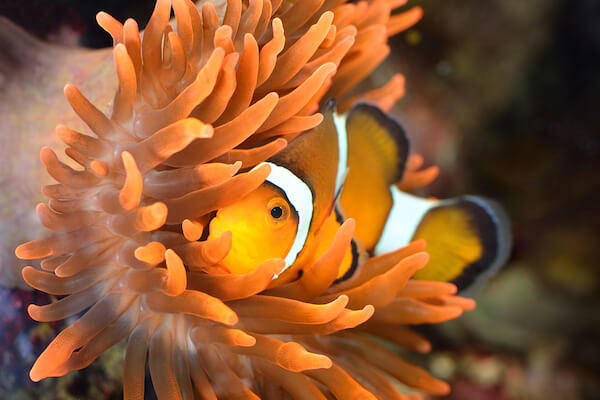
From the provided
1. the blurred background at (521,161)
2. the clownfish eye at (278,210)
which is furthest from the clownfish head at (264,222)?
the blurred background at (521,161)

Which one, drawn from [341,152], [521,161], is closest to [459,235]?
[341,152]

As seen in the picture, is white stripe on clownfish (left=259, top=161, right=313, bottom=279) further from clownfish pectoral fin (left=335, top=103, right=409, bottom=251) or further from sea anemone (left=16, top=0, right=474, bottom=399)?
clownfish pectoral fin (left=335, top=103, right=409, bottom=251)

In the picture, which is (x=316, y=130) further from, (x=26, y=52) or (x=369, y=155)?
(x=26, y=52)

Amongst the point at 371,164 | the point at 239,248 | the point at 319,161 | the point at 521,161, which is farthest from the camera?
the point at 521,161

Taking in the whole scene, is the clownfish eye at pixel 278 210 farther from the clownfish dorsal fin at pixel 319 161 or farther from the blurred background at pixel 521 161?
the blurred background at pixel 521 161

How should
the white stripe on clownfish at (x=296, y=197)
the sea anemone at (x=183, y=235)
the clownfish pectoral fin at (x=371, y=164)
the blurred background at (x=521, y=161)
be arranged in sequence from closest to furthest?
1. the sea anemone at (x=183, y=235)
2. the white stripe on clownfish at (x=296, y=197)
3. the clownfish pectoral fin at (x=371, y=164)
4. the blurred background at (x=521, y=161)

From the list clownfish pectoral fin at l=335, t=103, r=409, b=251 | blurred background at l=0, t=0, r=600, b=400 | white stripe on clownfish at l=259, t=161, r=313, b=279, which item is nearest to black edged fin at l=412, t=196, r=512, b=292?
clownfish pectoral fin at l=335, t=103, r=409, b=251

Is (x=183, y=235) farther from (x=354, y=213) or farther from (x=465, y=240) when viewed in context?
(x=465, y=240)
